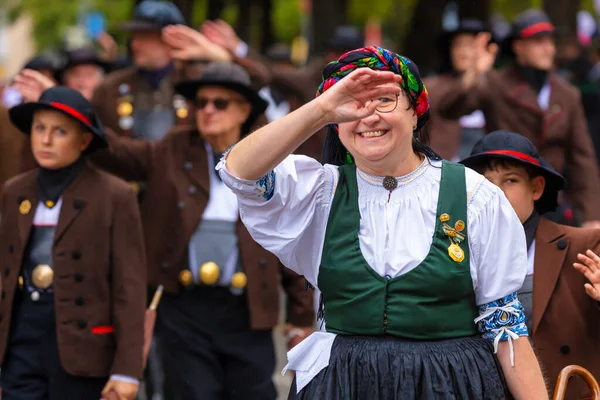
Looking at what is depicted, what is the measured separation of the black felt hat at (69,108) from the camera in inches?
239

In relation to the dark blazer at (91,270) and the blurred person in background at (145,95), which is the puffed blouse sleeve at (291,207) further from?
the blurred person in background at (145,95)

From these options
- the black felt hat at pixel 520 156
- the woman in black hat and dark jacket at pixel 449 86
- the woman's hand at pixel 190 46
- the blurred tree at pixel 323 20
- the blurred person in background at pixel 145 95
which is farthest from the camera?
the blurred tree at pixel 323 20

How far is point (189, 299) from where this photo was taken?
6.68 metres

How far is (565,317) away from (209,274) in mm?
2059

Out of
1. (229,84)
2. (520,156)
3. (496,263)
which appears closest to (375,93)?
(496,263)

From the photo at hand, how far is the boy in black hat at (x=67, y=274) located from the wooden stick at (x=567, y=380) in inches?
86.0

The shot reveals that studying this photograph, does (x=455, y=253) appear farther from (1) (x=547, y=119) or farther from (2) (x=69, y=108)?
(1) (x=547, y=119)

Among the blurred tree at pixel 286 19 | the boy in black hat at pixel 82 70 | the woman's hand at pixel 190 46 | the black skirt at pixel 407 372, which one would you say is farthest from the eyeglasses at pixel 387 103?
the blurred tree at pixel 286 19

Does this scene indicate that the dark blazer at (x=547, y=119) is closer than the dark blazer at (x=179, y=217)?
No

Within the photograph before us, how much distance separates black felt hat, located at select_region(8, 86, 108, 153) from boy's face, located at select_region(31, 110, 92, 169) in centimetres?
5

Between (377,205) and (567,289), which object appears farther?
(567,289)

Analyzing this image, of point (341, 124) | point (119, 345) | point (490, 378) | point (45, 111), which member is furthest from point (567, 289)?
point (45, 111)

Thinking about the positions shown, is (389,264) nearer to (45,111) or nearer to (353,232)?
(353,232)

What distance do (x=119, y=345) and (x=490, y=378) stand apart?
232 centimetres
